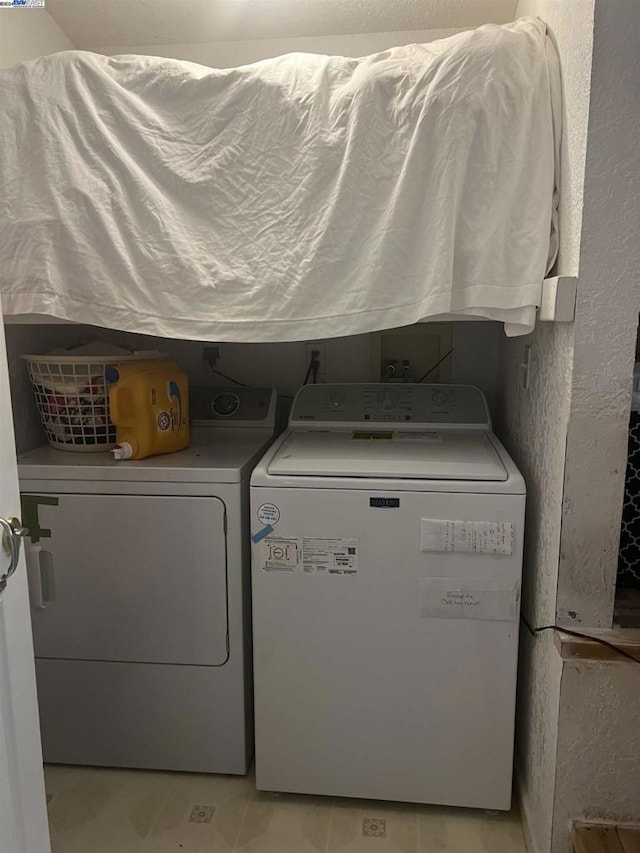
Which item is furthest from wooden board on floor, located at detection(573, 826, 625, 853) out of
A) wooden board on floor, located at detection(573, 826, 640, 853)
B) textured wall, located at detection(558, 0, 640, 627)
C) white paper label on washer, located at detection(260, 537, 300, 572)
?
white paper label on washer, located at detection(260, 537, 300, 572)

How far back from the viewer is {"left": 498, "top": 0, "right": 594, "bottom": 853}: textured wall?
1.27 meters

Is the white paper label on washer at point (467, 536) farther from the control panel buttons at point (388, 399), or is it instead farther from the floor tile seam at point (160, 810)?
the floor tile seam at point (160, 810)

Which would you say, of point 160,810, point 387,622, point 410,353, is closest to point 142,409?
point 387,622

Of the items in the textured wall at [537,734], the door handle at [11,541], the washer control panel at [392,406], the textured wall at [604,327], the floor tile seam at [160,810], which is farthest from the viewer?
the washer control panel at [392,406]

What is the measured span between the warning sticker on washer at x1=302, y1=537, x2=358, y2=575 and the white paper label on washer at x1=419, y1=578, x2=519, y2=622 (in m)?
0.18

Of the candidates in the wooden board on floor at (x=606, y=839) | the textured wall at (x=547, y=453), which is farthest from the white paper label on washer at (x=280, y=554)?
the wooden board on floor at (x=606, y=839)

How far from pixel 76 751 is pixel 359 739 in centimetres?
86

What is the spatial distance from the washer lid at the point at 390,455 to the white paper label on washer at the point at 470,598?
26 centimetres

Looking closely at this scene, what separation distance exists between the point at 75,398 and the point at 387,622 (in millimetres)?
1100

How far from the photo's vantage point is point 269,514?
63.1 inches

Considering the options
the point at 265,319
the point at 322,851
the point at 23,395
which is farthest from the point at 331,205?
the point at 322,851

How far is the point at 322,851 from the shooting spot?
62.6 inches

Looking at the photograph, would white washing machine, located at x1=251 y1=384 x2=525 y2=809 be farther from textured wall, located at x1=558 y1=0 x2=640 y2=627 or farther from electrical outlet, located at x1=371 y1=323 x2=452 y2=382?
electrical outlet, located at x1=371 y1=323 x2=452 y2=382

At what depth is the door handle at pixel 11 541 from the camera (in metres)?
1.06
